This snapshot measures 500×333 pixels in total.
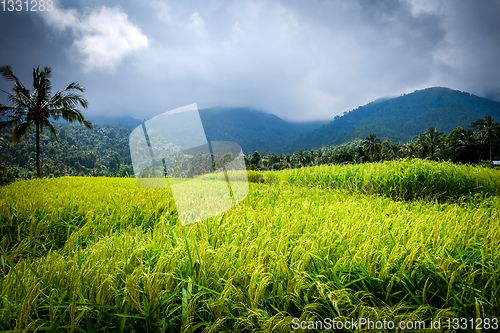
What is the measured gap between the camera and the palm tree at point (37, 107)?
10.5m

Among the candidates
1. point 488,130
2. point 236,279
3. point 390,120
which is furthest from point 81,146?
point 390,120

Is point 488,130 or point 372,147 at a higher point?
point 488,130

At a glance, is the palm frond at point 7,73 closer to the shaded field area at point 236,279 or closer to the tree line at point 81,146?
the tree line at point 81,146

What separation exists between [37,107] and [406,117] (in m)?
133

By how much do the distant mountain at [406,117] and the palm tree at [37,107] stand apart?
74.4 m

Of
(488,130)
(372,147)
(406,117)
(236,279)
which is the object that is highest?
(406,117)

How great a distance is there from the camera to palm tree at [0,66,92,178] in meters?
10.5

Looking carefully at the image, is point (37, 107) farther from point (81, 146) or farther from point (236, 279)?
point (81, 146)

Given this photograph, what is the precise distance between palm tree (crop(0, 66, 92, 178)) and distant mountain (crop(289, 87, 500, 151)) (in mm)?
74391

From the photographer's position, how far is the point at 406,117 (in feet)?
358

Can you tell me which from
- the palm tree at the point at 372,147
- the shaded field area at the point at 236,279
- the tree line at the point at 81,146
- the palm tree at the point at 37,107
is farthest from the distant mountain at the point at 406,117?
the shaded field area at the point at 236,279

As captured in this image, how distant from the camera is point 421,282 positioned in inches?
56.7

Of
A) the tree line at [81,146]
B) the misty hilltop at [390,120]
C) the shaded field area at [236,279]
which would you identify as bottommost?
the shaded field area at [236,279]

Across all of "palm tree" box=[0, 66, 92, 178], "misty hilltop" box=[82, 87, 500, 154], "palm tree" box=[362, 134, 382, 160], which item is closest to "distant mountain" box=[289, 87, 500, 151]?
"misty hilltop" box=[82, 87, 500, 154]
